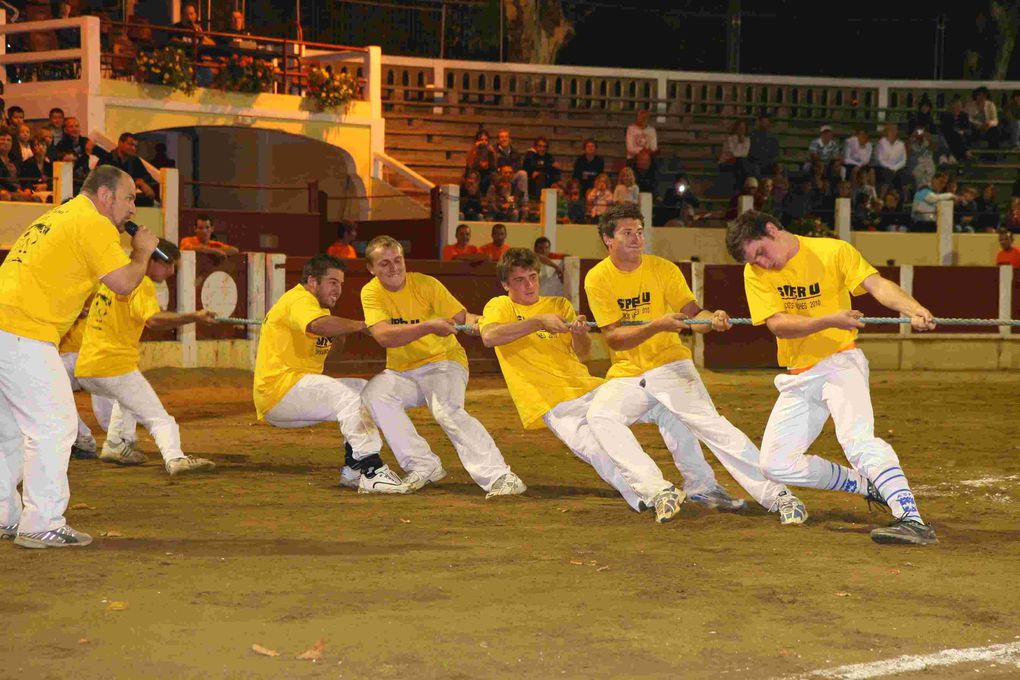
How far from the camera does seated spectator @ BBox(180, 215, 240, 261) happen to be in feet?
60.9

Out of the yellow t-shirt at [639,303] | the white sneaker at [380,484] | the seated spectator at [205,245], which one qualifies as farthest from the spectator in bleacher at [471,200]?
the yellow t-shirt at [639,303]

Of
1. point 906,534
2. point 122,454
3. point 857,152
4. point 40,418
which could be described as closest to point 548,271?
point 857,152

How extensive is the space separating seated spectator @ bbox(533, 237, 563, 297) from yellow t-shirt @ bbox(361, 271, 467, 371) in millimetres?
9819

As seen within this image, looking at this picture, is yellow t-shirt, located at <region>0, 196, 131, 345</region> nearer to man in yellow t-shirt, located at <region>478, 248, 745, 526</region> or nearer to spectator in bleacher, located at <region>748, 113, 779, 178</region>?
man in yellow t-shirt, located at <region>478, 248, 745, 526</region>

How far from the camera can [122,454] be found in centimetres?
1120

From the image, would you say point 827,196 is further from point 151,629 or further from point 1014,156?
point 151,629

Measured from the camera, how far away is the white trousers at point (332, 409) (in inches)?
384

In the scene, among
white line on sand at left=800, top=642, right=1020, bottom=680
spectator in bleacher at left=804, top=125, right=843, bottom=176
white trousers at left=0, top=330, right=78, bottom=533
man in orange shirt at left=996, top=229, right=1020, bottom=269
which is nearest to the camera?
white line on sand at left=800, top=642, right=1020, bottom=680

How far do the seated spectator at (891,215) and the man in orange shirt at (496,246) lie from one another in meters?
7.55

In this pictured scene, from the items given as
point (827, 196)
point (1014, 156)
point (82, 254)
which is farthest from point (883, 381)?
point (82, 254)

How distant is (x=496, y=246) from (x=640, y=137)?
5.80 meters

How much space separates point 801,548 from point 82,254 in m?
4.01

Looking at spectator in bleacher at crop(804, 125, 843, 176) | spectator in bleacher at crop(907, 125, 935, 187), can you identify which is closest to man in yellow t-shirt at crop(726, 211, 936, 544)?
spectator in bleacher at crop(804, 125, 843, 176)

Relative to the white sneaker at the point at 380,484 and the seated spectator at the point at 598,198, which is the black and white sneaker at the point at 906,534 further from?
the seated spectator at the point at 598,198
